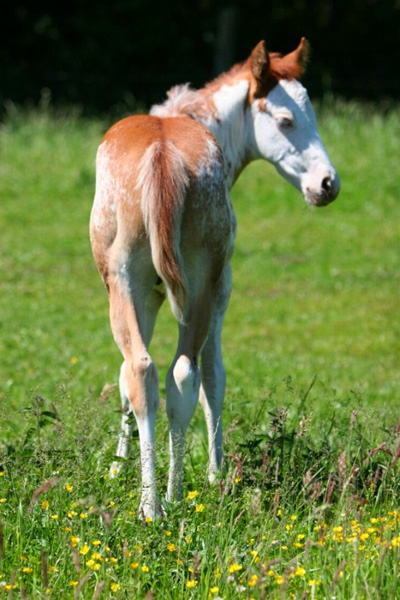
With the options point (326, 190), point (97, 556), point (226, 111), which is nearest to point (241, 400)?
point (326, 190)

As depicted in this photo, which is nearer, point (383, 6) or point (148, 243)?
point (148, 243)

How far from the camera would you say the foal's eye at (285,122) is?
206 inches

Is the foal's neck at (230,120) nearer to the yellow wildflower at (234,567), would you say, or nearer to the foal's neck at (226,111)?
the foal's neck at (226,111)

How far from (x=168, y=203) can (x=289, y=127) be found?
4.90ft

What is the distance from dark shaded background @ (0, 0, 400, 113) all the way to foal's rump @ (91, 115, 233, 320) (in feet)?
57.7

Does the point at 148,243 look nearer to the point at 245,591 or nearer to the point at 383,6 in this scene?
the point at 245,591

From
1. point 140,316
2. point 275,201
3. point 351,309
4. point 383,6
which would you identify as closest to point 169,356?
point 351,309

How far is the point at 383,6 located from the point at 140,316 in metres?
22.3

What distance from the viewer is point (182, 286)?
4.07m

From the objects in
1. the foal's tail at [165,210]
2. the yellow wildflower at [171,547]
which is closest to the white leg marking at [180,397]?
the foal's tail at [165,210]

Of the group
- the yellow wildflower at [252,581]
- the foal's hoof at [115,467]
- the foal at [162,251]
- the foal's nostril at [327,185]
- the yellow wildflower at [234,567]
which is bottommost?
the yellow wildflower at [252,581]

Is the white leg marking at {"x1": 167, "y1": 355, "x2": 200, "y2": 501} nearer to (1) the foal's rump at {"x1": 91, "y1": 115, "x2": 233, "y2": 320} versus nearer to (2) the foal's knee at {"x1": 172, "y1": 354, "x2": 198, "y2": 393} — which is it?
(2) the foal's knee at {"x1": 172, "y1": 354, "x2": 198, "y2": 393}

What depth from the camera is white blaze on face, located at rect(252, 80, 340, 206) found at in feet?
17.1

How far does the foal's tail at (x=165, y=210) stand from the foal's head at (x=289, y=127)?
1.25m
